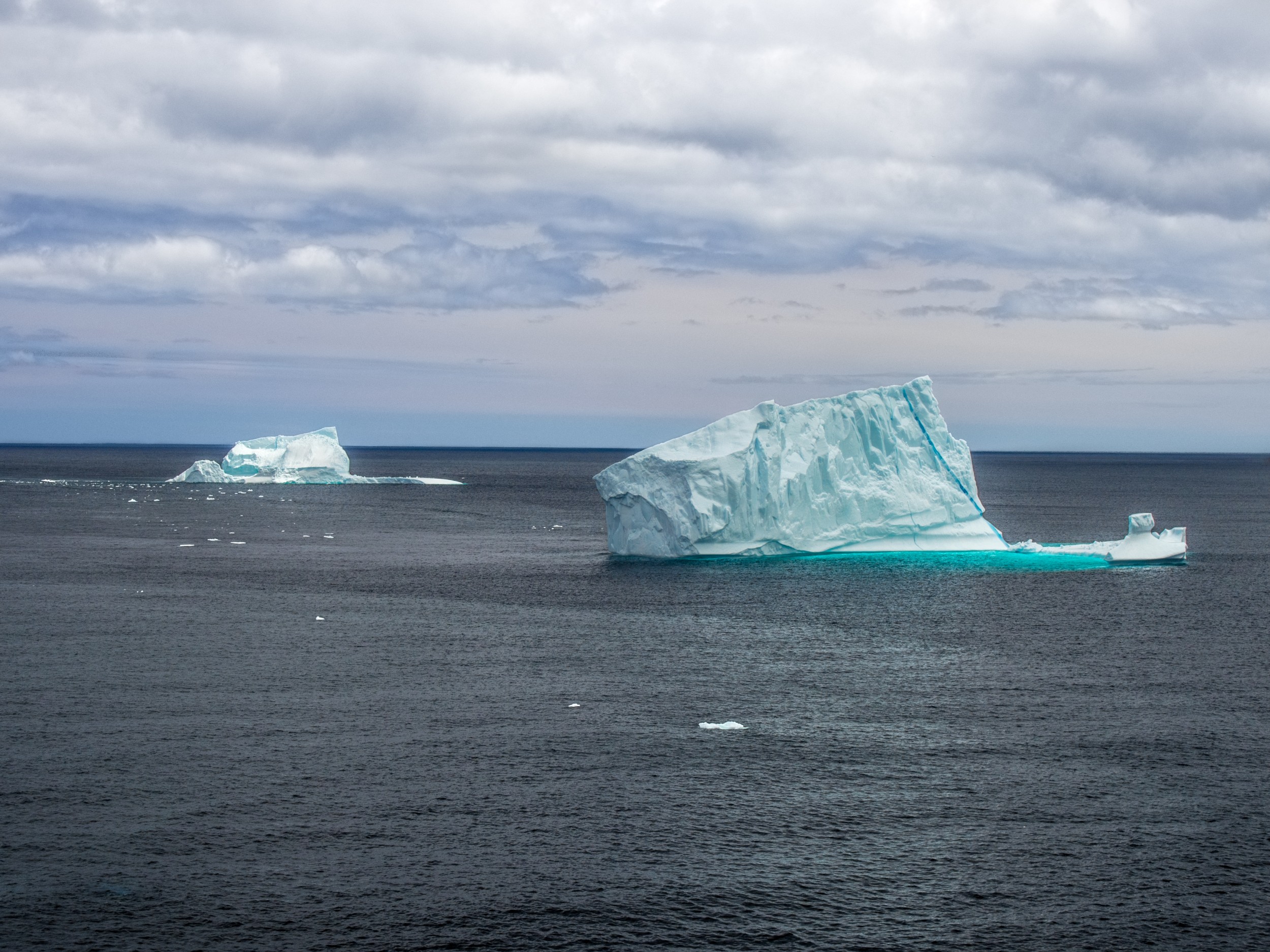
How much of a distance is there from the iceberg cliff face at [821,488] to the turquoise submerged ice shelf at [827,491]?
0.04 meters

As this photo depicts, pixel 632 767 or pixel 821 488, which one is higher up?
pixel 821 488

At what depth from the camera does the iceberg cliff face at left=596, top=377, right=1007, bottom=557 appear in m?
39.9

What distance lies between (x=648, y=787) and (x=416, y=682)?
7.38m

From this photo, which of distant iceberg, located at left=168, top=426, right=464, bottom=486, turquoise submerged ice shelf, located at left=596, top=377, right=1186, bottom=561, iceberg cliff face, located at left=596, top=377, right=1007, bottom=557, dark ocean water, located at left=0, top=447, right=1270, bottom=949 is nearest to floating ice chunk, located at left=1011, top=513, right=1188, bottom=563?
turquoise submerged ice shelf, located at left=596, top=377, right=1186, bottom=561

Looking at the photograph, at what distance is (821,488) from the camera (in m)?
40.9

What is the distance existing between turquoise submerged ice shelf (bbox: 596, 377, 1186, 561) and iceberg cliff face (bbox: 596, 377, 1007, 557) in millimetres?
36

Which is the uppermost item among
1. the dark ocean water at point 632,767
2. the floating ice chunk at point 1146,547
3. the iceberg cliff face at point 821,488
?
the iceberg cliff face at point 821,488

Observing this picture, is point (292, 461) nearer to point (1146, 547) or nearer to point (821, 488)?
point (821, 488)

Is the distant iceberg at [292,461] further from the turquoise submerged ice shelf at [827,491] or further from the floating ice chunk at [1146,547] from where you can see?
the floating ice chunk at [1146,547]

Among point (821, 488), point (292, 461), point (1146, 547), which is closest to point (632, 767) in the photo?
point (821, 488)

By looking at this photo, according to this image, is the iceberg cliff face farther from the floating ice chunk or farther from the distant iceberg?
the distant iceberg

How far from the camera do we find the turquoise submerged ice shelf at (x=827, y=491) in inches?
1574

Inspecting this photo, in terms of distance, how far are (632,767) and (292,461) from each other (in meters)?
77.4

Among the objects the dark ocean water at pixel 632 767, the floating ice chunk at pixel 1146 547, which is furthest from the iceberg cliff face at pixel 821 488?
the dark ocean water at pixel 632 767
